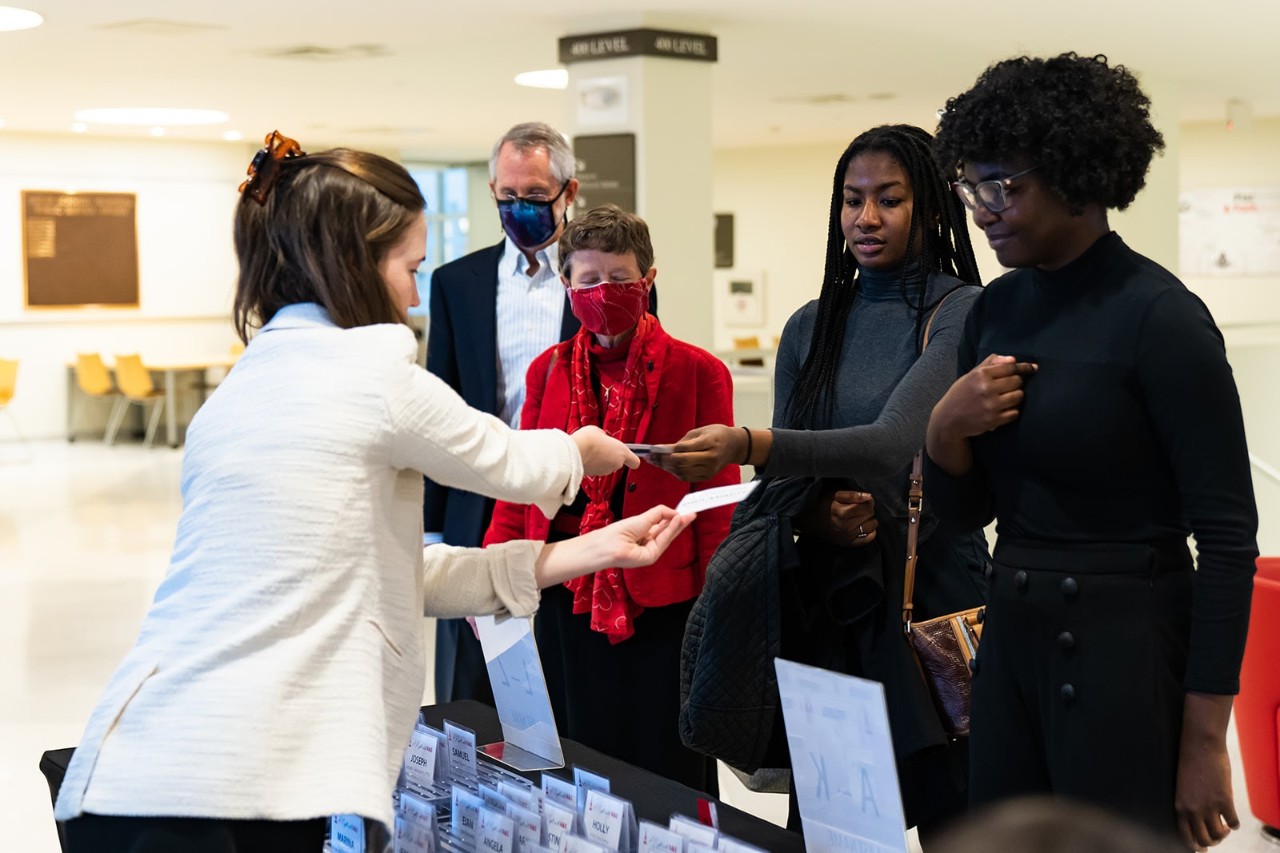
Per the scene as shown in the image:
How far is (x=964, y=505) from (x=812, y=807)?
1.54 ft

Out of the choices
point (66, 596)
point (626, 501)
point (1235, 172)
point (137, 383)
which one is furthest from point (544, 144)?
point (1235, 172)

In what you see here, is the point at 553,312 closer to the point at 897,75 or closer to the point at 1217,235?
the point at 897,75

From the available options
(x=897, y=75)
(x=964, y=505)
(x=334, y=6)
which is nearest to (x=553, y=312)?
(x=964, y=505)

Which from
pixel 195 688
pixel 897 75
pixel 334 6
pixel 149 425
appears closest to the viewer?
pixel 195 688

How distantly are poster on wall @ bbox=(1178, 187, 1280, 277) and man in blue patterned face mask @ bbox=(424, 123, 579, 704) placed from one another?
14350 mm

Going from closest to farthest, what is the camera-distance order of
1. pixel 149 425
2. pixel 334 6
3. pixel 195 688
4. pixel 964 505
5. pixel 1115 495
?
1. pixel 195 688
2. pixel 1115 495
3. pixel 964 505
4. pixel 334 6
5. pixel 149 425

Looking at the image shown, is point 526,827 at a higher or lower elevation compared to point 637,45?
lower

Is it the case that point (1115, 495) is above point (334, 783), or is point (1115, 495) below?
above

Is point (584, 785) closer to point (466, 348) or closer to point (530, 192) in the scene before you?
point (466, 348)

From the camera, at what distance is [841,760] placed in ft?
5.61

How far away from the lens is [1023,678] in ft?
6.04

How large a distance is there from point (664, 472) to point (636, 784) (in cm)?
72

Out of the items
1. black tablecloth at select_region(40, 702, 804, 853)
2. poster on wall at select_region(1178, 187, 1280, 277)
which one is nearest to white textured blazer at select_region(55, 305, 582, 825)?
black tablecloth at select_region(40, 702, 804, 853)

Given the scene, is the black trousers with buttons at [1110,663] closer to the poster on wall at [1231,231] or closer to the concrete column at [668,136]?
the concrete column at [668,136]
